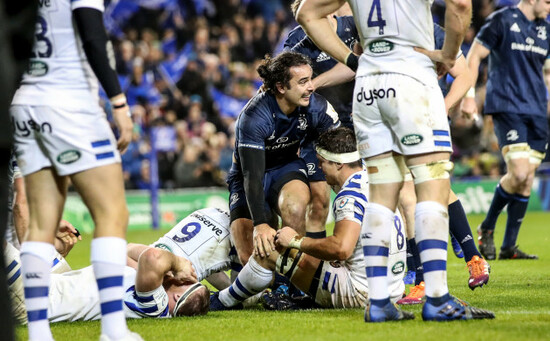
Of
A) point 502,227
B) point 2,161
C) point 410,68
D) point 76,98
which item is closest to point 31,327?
point 76,98

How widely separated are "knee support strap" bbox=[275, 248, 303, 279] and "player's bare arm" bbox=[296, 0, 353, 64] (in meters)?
1.42

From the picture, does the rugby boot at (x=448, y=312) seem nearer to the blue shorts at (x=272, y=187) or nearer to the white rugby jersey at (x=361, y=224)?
the white rugby jersey at (x=361, y=224)

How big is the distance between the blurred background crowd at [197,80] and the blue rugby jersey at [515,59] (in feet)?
23.2

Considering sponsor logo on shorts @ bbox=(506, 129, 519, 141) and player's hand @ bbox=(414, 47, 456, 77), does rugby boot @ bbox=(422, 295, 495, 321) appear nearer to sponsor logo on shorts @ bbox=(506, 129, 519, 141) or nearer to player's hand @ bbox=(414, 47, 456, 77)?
player's hand @ bbox=(414, 47, 456, 77)

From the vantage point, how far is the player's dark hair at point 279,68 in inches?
250

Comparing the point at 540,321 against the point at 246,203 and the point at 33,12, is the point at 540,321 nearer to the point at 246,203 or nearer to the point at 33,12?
the point at 246,203

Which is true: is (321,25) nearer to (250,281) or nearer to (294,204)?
(294,204)

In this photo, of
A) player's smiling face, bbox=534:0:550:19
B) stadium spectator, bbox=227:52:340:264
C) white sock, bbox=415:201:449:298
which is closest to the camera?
white sock, bbox=415:201:449:298

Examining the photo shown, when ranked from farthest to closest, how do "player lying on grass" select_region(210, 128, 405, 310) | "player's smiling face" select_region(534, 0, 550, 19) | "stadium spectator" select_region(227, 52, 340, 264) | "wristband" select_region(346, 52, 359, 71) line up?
"player's smiling face" select_region(534, 0, 550, 19)
"stadium spectator" select_region(227, 52, 340, 264)
"player lying on grass" select_region(210, 128, 405, 310)
"wristband" select_region(346, 52, 359, 71)

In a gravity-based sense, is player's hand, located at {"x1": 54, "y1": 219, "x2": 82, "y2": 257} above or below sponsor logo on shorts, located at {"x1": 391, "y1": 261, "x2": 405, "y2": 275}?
below

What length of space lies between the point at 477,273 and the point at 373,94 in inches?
80.4

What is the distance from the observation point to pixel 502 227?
13398mm

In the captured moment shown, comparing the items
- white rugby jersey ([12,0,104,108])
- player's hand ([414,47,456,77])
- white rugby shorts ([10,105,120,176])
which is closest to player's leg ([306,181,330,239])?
player's hand ([414,47,456,77])

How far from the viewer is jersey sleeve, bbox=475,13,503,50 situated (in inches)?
348
